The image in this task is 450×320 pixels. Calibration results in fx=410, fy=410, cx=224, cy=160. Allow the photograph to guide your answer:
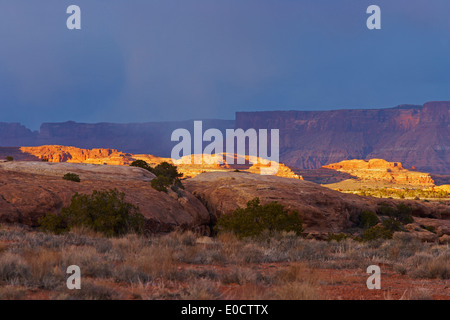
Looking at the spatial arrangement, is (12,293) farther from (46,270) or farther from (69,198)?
(69,198)

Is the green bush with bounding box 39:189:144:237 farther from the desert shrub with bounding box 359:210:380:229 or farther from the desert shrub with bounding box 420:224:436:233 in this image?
the desert shrub with bounding box 420:224:436:233

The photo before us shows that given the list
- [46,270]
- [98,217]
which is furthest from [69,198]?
[46,270]

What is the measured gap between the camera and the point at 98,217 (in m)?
14.8

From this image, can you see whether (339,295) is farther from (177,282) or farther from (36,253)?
(36,253)

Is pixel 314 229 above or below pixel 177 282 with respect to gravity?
below

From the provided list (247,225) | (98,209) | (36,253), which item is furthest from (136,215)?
(36,253)

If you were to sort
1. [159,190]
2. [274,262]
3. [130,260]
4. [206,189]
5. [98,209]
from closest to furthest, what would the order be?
[130,260] → [274,262] → [98,209] → [159,190] → [206,189]

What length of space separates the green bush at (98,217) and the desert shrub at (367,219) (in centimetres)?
1891

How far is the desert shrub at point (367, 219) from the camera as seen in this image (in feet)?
95.4

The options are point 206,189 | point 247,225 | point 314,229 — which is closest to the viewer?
point 247,225

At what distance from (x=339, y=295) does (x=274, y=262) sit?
3.60 meters

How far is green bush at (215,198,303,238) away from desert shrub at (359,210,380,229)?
1330 centimetres

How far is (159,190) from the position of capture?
74.6 ft
